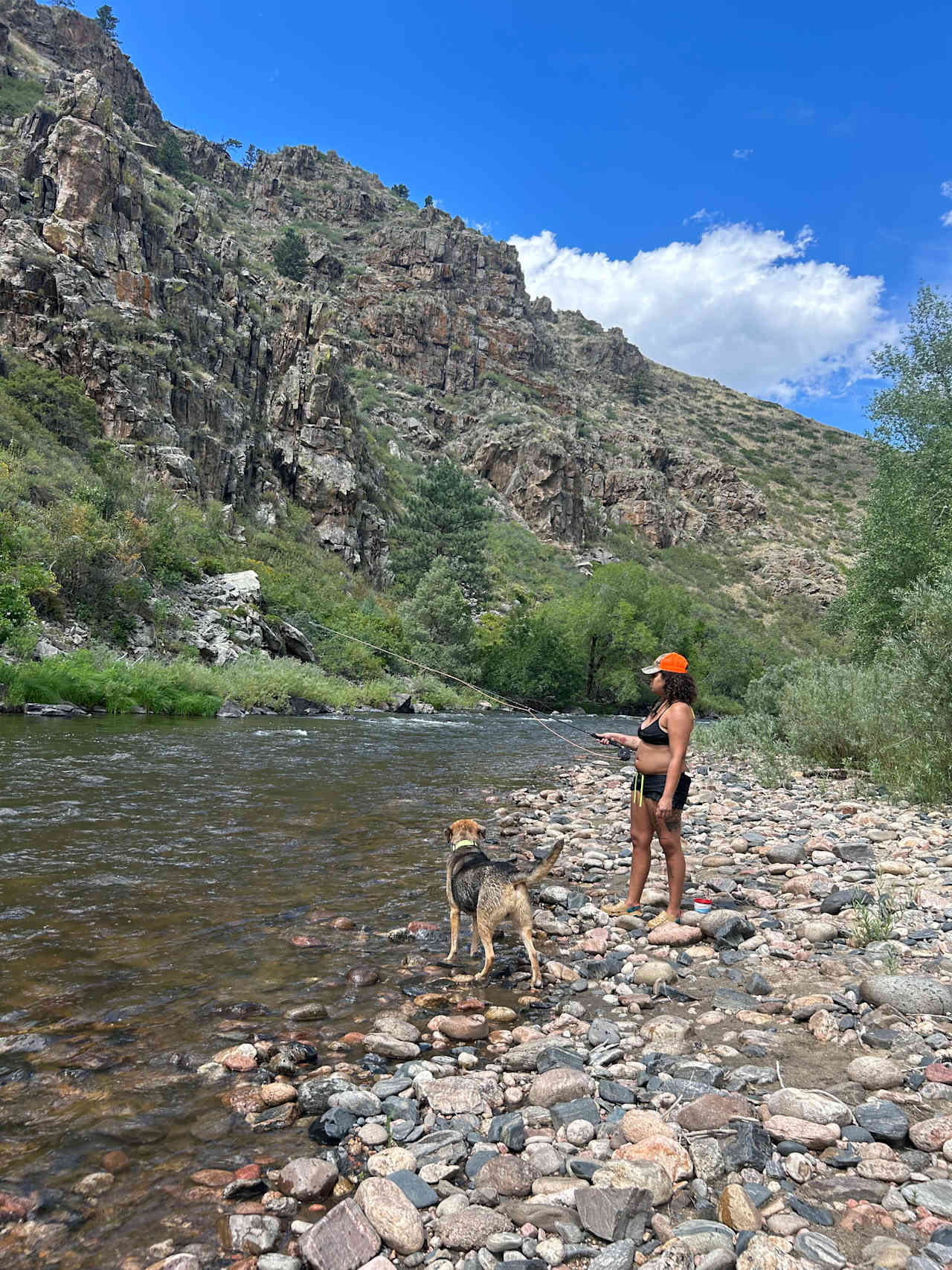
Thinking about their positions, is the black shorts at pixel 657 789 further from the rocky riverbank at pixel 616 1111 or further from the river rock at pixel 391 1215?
the river rock at pixel 391 1215

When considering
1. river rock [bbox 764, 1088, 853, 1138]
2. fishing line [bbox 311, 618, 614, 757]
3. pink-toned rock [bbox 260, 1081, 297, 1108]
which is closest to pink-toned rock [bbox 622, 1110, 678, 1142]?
river rock [bbox 764, 1088, 853, 1138]

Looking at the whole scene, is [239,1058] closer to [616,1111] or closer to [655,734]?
[616,1111]

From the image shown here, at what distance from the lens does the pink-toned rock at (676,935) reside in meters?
5.63

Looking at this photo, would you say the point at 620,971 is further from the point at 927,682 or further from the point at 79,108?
the point at 79,108

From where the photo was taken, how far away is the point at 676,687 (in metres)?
6.36

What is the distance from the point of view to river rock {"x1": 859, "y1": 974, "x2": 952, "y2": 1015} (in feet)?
13.0

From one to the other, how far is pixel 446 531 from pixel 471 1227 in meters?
56.2

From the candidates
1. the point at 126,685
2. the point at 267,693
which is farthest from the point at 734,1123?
Result: the point at 267,693

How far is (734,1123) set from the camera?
9.73 ft

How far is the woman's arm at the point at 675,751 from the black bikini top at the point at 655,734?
0.12 metres

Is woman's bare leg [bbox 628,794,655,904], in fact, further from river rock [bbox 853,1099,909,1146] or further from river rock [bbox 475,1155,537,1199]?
river rock [bbox 475,1155,537,1199]

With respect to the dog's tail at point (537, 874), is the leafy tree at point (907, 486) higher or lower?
higher

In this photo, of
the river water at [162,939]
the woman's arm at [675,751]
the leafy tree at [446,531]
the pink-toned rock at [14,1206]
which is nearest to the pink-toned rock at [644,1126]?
the river water at [162,939]

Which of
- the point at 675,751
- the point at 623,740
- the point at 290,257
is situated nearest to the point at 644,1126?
the point at 675,751
